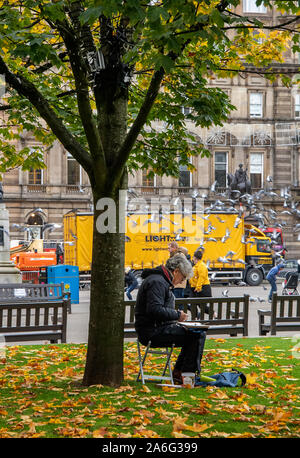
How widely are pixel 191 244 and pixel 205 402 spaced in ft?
95.9

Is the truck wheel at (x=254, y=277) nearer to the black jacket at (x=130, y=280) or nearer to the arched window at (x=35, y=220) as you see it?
the black jacket at (x=130, y=280)

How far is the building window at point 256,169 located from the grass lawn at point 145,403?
43.2 metres

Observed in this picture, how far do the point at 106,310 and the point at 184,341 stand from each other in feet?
3.32

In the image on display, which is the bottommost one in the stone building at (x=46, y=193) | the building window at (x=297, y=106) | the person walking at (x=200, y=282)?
the person walking at (x=200, y=282)

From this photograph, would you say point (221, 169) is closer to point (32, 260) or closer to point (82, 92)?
point (32, 260)

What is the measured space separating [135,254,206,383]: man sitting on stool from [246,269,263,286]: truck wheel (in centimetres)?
2893

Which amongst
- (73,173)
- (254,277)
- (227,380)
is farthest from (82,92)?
(73,173)

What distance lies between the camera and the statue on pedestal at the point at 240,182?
4994 cm

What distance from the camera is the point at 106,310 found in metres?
7.67

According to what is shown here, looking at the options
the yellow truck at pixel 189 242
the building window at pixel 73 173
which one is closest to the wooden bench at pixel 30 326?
the yellow truck at pixel 189 242

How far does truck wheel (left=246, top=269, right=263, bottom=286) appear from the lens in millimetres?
36375

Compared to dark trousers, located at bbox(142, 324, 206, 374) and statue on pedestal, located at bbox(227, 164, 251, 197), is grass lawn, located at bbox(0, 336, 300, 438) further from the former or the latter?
statue on pedestal, located at bbox(227, 164, 251, 197)

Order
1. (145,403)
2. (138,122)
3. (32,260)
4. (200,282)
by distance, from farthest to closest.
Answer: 1. (32,260)
2. (200,282)
3. (138,122)
4. (145,403)

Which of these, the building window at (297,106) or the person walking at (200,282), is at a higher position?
the building window at (297,106)
